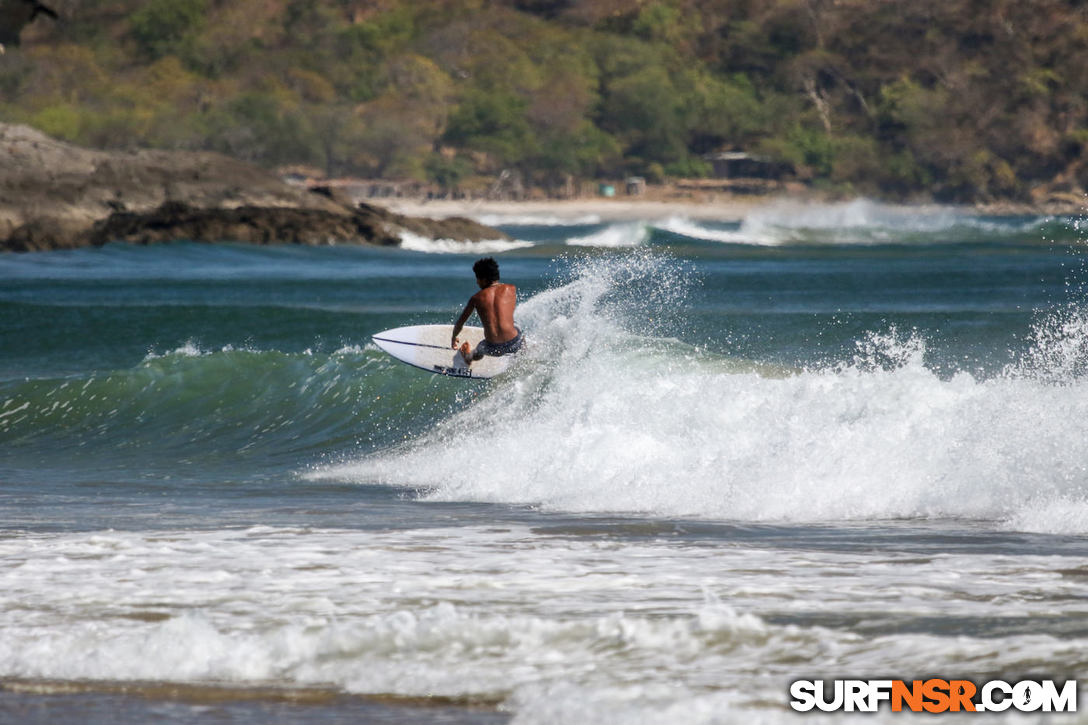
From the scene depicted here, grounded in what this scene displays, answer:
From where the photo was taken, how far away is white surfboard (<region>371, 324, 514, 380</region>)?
13258mm

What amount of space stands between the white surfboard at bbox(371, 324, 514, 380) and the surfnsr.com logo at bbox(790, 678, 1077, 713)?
7.81 metres

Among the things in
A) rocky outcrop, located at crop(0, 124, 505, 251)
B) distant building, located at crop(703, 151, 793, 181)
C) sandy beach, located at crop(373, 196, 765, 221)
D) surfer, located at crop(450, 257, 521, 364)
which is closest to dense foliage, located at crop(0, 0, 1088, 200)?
distant building, located at crop(703, 151, 793, 181)

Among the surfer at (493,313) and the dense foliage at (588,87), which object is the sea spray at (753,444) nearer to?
the surfer at (493,313)

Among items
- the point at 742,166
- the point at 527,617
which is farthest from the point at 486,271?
the point at 742,166

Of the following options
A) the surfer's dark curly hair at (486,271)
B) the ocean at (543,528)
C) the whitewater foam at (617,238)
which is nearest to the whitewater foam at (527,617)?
the ocean at (543,528)

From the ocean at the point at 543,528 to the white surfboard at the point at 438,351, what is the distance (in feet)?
0.58

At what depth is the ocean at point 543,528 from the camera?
18.6 feet

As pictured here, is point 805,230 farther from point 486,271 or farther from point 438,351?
point 486,271

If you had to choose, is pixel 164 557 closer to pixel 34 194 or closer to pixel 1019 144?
pixel 34 194

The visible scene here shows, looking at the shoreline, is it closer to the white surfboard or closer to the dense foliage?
the dense foliage

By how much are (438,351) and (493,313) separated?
1.31m

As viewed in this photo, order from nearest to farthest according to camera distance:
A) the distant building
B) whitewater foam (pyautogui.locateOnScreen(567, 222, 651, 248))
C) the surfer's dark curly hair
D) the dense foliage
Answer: the surfer's dark curly hair, whitewater foam (pyautogui.locateOnScreen(567, 222, 651, 248)), the dense foliage, the distant building

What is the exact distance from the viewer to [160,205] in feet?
176

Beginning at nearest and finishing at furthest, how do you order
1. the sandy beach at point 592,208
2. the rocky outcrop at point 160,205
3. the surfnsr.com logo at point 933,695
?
the surfnsr.com logo at point 933,695
the rocky outcrop at point 160,205
the sandy beach at point 592,208
